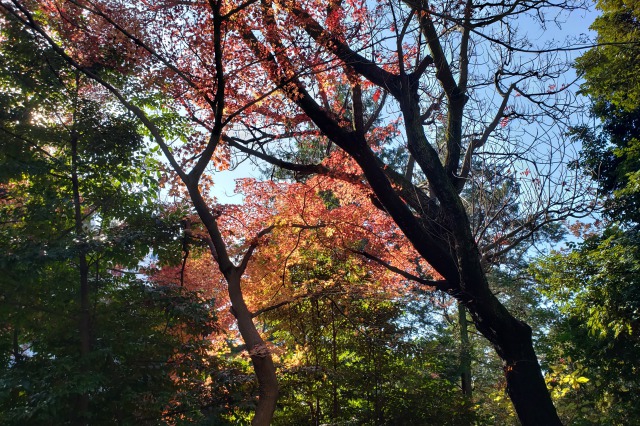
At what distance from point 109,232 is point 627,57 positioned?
8.00 m

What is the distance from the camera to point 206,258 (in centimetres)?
894

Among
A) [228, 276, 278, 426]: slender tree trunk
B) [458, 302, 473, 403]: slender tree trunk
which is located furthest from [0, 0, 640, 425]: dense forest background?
[458, 302, 473, 403]: slender tree trunk

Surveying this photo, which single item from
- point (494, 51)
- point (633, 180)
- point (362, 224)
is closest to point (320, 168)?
point (362, 224)

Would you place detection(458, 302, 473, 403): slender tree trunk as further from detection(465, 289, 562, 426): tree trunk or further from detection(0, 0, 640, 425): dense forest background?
detection(465, 289, 562, 426): tree trunk

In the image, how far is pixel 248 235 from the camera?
6.73 meters

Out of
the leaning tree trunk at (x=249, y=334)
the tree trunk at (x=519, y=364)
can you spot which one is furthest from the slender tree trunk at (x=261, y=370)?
the tree trunk at (x=519, y=364)

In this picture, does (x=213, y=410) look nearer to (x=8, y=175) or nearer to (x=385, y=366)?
(x=385, y=366)

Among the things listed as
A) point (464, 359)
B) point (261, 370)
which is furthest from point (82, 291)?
point (464, 359)

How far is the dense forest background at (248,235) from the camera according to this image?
5.46m

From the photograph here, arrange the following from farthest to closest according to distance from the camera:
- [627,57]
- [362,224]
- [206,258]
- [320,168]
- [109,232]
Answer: [206,258], [627,57], [362,224], [320,168], [109,232]

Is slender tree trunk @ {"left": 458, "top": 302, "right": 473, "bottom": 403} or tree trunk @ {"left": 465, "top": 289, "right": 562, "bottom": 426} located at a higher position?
slender tree trunk @ {"left": 458, "top": 302, "right": 473, "bottom": 403}

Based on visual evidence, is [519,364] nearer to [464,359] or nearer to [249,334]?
[249,334]

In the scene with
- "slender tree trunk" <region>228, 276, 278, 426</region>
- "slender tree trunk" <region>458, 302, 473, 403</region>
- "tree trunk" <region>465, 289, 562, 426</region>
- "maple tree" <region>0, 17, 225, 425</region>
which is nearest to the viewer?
"slender tree trunk" <region>228, 276, 278, 426</region>

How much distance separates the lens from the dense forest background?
546 cm
